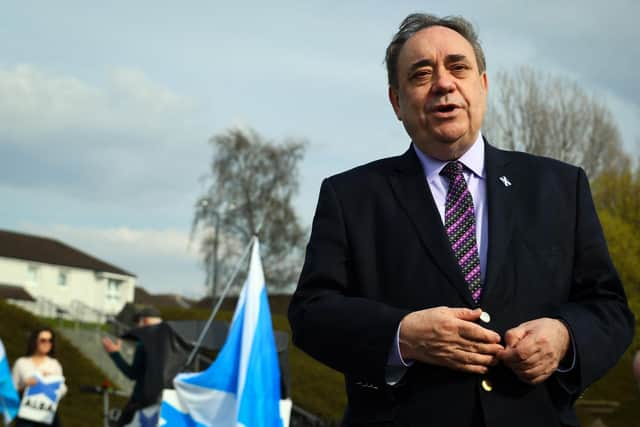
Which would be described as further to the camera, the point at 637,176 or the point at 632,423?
the point at 637,176

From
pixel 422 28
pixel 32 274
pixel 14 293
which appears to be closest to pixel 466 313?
pixel 422 28

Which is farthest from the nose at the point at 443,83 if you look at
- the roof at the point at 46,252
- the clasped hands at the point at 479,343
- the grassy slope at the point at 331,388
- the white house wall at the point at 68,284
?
the roof at the point at 46,252

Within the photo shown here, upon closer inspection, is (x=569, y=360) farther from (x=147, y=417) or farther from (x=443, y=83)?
(x=147, y=417)

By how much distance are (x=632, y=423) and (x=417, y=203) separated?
2378 cm

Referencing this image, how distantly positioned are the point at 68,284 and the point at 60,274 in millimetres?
1174

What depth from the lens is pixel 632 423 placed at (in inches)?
965

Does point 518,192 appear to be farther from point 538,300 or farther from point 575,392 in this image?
point 575,392

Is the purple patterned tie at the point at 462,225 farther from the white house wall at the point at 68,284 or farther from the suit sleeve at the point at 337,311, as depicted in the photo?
the white house wall at the point at 68,284

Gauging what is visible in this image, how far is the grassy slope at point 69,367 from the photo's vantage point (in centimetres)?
2314

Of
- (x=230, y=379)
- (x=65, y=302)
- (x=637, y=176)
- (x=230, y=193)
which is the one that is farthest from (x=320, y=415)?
(x=65, y=302)

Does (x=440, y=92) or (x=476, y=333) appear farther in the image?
(x=440, y=92)

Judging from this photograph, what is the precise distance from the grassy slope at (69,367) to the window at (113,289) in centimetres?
5053

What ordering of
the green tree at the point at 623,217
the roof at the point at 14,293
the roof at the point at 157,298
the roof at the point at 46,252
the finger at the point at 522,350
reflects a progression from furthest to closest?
the roof at the point at 157,298
the roof at the point at 46,252
the roof at the point at 14,293
the green tree at the point at 623,217
the finger at the point at 522,350

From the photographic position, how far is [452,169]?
2752 mm
